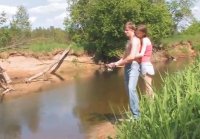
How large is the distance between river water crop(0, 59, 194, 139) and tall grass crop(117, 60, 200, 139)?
6.21 feet

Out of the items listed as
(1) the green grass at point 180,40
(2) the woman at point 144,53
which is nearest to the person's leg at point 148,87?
(2) the woman at point 144,53

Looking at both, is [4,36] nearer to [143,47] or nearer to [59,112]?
[59,112]

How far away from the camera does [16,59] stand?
2778 cm

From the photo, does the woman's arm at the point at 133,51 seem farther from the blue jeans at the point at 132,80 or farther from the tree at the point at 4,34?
the tree at the point at 4,34

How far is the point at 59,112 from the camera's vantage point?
43.9 ft

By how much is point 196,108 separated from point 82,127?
5.50m

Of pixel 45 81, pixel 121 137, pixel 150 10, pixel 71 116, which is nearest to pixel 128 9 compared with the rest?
pixel 150 10

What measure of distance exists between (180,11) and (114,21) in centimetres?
2172

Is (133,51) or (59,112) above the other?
(133,51)

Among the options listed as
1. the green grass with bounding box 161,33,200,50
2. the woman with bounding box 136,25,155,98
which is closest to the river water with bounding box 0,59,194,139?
the woman with bounding box 136,25,155,98

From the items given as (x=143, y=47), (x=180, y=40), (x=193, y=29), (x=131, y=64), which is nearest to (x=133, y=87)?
(x=131, y=64)

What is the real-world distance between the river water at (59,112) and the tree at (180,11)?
37.0 meters

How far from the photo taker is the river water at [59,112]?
34.8 feet

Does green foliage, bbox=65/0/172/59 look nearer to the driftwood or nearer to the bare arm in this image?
the driftwood
